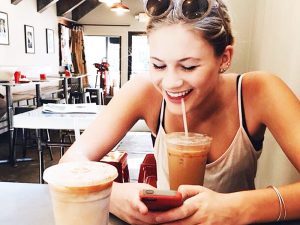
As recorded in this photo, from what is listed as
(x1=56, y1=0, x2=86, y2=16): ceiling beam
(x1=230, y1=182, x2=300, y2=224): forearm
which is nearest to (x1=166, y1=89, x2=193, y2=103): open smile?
(x1=230, y1=182, x2=300, y2=224): forearm

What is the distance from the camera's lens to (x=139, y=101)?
1376mm

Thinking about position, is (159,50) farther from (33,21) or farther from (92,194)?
(33,21)

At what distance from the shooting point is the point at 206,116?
136 centimetres

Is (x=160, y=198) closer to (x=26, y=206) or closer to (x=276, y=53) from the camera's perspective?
(x=26, y=206)

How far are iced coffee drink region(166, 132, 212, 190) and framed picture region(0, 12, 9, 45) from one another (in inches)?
268

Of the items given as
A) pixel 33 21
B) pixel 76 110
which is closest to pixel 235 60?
pixel 76 110

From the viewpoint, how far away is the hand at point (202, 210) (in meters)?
0.79

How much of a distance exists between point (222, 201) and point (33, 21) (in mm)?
8702

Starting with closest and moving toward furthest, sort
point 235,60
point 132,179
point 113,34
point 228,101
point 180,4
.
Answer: point 180,4
point 228,101
point 235,60
point 132,179
point 113,34

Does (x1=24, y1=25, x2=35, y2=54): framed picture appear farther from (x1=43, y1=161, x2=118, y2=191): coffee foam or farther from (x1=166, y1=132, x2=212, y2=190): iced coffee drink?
(x1=43, y1=161, x2=118, y2=191): coffee foam

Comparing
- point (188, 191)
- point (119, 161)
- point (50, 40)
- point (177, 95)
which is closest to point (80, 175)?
point (188, 191)

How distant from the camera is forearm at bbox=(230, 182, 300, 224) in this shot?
869 mm

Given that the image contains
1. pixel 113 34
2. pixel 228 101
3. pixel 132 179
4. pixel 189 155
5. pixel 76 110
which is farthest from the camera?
pixel 113 34

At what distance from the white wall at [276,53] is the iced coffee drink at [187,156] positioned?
2.25 ft
